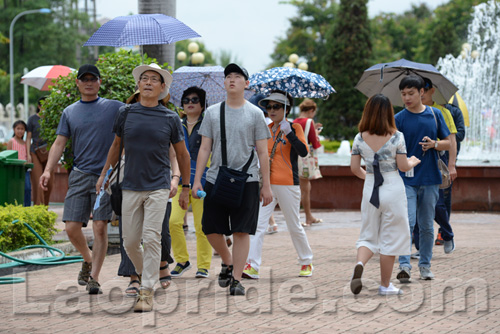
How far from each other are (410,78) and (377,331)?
2895 mm

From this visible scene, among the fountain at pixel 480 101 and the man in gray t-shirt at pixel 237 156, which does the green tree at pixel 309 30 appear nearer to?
the fountain at pixel 480 101

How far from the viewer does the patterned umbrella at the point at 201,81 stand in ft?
31.8

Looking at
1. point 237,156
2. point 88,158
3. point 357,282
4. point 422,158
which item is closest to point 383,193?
point 357,282

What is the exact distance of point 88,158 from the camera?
22.9 feet

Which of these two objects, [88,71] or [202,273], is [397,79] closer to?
Answer: [202,273]

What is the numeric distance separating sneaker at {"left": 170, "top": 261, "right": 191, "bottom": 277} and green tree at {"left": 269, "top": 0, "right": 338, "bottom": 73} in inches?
2305

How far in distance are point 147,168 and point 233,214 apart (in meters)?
1.02

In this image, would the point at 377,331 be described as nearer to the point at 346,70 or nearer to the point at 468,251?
the point at 468,251

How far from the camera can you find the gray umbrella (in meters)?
8.52

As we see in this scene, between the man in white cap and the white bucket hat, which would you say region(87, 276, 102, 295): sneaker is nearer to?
the man in white cap

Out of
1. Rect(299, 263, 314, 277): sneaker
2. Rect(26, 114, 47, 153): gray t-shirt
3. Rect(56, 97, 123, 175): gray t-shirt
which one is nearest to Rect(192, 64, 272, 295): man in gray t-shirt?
Rect(56, 97, 123, 175): gray t-shirt

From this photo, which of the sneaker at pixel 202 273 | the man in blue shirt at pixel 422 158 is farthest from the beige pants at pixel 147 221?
the man in blue shirt at pixel 422 158

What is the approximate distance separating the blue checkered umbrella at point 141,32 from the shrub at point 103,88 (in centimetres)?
98

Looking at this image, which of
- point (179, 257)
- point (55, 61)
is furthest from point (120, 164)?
point (55, 61)
